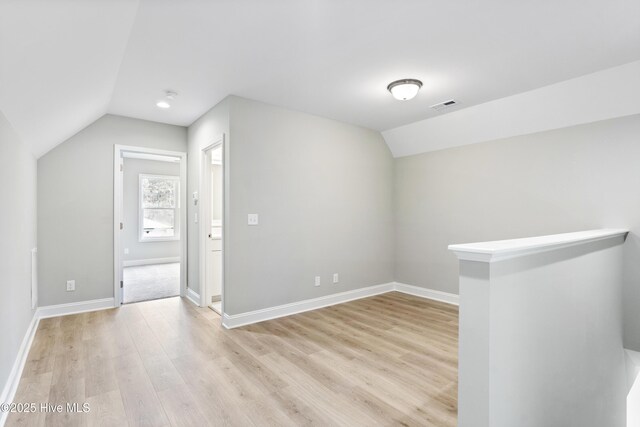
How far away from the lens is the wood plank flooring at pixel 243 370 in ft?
6.45

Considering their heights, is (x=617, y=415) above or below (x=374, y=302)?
below

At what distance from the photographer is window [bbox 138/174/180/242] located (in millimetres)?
7305

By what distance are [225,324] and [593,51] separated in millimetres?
4138

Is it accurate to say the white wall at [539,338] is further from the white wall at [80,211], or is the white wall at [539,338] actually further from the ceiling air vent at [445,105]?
the white wall at [80,211]

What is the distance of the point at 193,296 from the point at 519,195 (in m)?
4.42

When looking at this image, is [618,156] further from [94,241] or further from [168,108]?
[94,241]

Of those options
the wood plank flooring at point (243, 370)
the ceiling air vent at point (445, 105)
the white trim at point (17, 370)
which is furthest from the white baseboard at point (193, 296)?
the ceiling air vent at point (445, 105)

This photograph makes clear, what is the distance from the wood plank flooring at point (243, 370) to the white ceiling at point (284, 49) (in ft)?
6.22

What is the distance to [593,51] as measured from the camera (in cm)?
250

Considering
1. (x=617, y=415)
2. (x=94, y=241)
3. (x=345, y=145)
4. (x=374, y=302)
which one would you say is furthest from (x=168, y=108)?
(x=617, y=415)

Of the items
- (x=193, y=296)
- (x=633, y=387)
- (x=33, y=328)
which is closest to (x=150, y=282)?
(x=193, y=296)

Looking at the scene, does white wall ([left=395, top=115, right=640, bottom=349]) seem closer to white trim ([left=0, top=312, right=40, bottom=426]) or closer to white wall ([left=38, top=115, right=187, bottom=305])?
white wall ([left=38, top=115, right=187, bottom=305])

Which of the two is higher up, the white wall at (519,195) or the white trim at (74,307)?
the white wall at (519,195)

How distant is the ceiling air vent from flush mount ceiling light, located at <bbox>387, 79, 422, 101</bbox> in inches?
27.5
